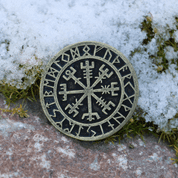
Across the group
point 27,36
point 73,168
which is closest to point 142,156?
point 73,168

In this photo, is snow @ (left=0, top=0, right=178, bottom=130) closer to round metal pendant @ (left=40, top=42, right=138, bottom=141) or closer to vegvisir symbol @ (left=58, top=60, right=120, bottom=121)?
round metal pendant @ (left=40, top=42, right=138, bottom=141)

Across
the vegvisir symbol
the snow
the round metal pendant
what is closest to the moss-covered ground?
the snow

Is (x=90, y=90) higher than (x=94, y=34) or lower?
lower

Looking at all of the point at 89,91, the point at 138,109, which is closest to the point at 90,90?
the point at 89,91

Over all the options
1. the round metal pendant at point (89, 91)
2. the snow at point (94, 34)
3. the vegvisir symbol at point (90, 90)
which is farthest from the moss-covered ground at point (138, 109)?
the vegvisir symbol at point (90, 90)

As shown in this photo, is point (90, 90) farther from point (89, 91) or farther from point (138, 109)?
point (138, 109)
